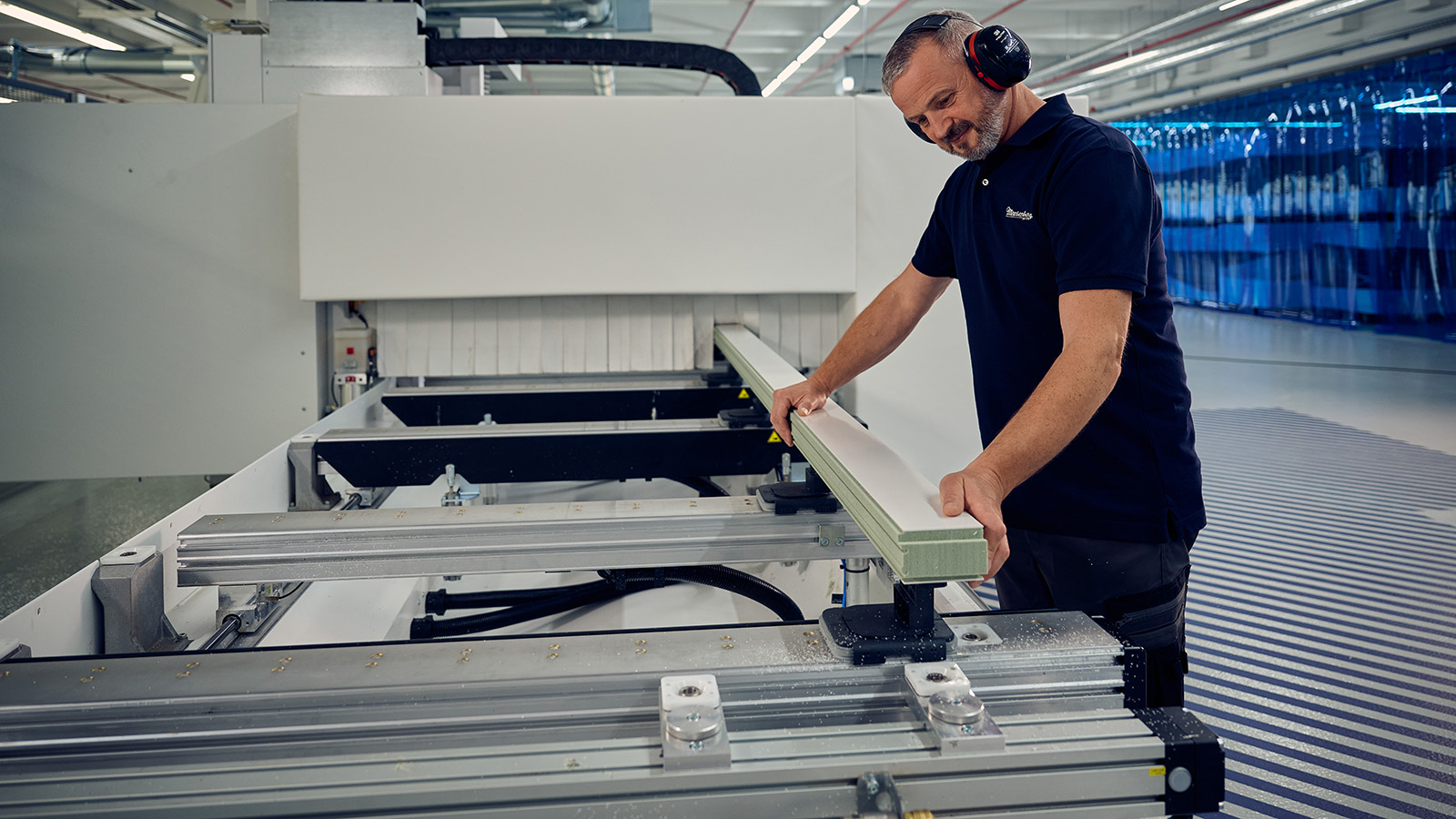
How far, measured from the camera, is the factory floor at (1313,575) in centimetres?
207

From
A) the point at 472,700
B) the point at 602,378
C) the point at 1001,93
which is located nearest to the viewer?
the point at 472,700

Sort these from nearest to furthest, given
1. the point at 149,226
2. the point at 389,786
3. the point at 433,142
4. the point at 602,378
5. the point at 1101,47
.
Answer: the point at 389,786
the point at 433,142
the point at 149,226
the point at 602,378
the point at 1101,47

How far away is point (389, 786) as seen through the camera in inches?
27.0

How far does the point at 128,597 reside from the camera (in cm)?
109

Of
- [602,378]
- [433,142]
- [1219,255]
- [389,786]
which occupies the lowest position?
[389,786]

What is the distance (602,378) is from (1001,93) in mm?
1816

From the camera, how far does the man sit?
1095 millimetres

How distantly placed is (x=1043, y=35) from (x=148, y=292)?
Result: 31.3ft

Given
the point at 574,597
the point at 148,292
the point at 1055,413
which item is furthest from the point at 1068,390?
the point at 148,292

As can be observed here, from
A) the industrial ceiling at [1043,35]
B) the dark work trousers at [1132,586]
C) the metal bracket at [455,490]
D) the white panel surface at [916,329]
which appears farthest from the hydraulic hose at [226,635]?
the industrial ceiling at [1043,35]

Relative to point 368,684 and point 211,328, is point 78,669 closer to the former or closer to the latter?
point 368,684

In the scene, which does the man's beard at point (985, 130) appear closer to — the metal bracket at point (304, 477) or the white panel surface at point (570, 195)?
the white panel surface at point (570, 195)

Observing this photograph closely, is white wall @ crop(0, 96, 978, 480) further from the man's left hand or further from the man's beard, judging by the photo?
the man's left hand

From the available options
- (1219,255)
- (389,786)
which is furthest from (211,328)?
(1219,255)
